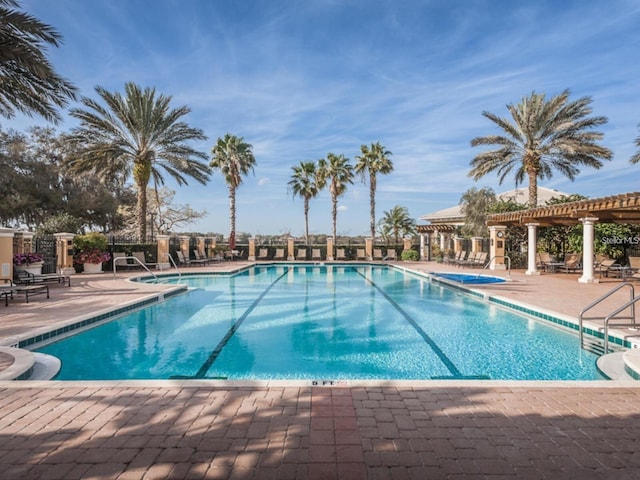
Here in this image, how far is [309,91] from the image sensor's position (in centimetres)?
1855

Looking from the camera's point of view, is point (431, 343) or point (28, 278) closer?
point (431, 343)

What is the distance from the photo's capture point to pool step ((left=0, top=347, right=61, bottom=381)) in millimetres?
4172

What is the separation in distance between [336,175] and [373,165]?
9.64 feet

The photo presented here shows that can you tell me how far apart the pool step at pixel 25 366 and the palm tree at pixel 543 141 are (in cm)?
2088

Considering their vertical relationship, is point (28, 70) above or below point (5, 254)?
above

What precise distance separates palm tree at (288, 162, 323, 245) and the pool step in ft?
89.4

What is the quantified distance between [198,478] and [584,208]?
1467 centimetres

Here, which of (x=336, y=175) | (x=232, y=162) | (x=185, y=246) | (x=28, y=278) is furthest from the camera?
(x=336, y=175)

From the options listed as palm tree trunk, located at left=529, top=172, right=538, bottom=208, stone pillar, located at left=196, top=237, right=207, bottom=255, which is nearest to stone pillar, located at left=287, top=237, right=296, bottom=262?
stone pillar, located at left=196, top=237, right=207, bottom=255

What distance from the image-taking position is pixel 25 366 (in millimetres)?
4379

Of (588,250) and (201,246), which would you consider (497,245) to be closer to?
(588,250)

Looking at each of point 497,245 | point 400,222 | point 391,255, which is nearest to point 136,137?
point 391,255

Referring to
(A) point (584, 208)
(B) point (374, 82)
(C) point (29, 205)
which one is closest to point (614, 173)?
(A) point (584, 208)

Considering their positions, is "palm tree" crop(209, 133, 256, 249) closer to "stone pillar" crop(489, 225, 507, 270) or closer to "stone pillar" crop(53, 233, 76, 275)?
"stone pillar" crop(53, 233, 76, 275)
